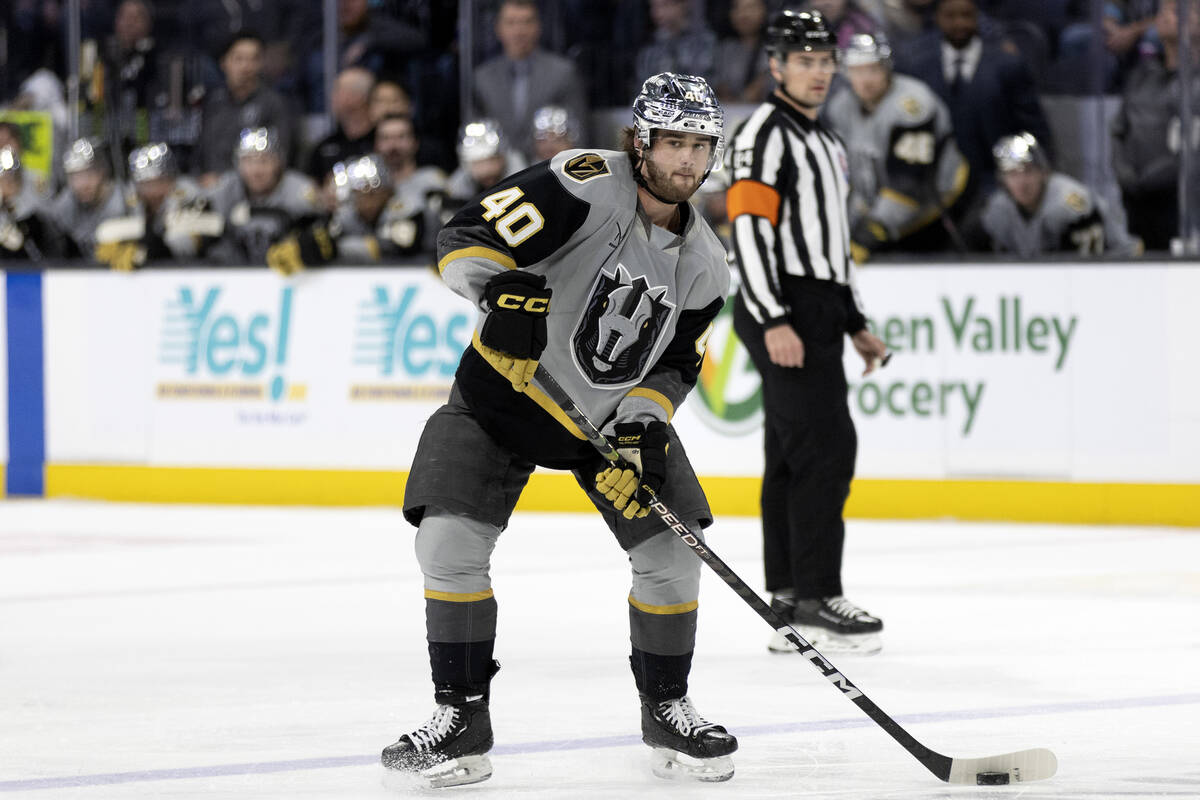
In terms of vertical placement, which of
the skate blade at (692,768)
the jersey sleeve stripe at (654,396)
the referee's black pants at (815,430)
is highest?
the jersey sleeve stripe at (654,396)

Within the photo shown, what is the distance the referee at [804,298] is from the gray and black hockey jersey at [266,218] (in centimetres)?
383

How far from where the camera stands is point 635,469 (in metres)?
3.12

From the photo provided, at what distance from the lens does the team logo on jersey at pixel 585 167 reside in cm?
308

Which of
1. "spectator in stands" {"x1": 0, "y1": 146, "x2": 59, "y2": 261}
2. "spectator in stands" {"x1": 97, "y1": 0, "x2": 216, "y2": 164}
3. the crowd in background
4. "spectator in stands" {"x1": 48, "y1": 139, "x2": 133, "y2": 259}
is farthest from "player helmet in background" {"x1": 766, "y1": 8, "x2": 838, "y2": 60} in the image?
"spectator in stands" {"x1": 97, "y1": 0, "x2": 216, "y2": 164}

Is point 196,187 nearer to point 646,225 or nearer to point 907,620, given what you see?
point 907,620

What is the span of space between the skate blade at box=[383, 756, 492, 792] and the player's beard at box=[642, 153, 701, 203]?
968mm

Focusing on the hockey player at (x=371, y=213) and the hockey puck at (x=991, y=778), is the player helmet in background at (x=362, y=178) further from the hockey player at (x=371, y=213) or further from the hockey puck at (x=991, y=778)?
the hockey puck at (x=991, y=778)

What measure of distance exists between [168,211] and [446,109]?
4.15 ft

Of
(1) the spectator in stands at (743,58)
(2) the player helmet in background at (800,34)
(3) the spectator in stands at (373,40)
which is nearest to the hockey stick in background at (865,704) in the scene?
(2) the player helmet in background at (800,34)

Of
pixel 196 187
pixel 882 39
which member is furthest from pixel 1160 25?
pixel 196 187

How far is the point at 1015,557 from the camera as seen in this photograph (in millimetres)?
5922

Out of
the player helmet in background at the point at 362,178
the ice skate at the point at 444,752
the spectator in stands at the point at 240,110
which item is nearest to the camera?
the ice skate at the point at 444,752

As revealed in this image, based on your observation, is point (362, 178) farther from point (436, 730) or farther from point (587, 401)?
point (436, 730)

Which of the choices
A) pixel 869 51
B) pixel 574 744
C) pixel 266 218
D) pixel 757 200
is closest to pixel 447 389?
pixel 266 218
